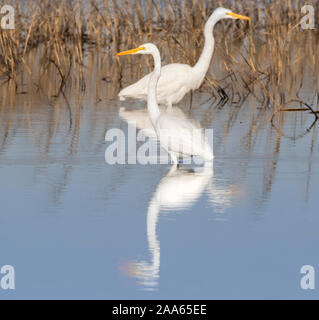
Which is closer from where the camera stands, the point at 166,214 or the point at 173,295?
the point at 173,295

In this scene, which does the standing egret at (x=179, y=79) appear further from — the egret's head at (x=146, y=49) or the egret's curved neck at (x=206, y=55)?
the egret's head at (x=146, y=49)

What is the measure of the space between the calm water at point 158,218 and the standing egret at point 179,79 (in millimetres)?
2136

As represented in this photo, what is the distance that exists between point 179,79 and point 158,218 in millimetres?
5697

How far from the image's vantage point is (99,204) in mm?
6215

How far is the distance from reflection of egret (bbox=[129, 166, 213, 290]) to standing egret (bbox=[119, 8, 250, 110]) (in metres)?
3.79

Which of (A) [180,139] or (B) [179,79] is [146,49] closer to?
(A) [180,139]

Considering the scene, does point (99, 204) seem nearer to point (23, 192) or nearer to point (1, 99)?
point (23, 192)

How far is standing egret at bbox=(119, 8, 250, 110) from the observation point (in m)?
11.4

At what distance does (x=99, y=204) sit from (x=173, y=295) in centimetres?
190

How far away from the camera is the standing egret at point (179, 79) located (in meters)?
11.4

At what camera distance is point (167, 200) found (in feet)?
20.9

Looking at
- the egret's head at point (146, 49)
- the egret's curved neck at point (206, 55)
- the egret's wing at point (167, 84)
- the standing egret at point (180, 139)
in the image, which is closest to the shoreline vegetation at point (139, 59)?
the egret's curved neck at point (206, 55)

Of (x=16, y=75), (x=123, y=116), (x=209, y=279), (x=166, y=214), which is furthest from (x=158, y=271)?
(x=16, y=75)

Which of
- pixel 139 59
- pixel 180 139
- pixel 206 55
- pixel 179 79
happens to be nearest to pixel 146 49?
pixel 180 139
